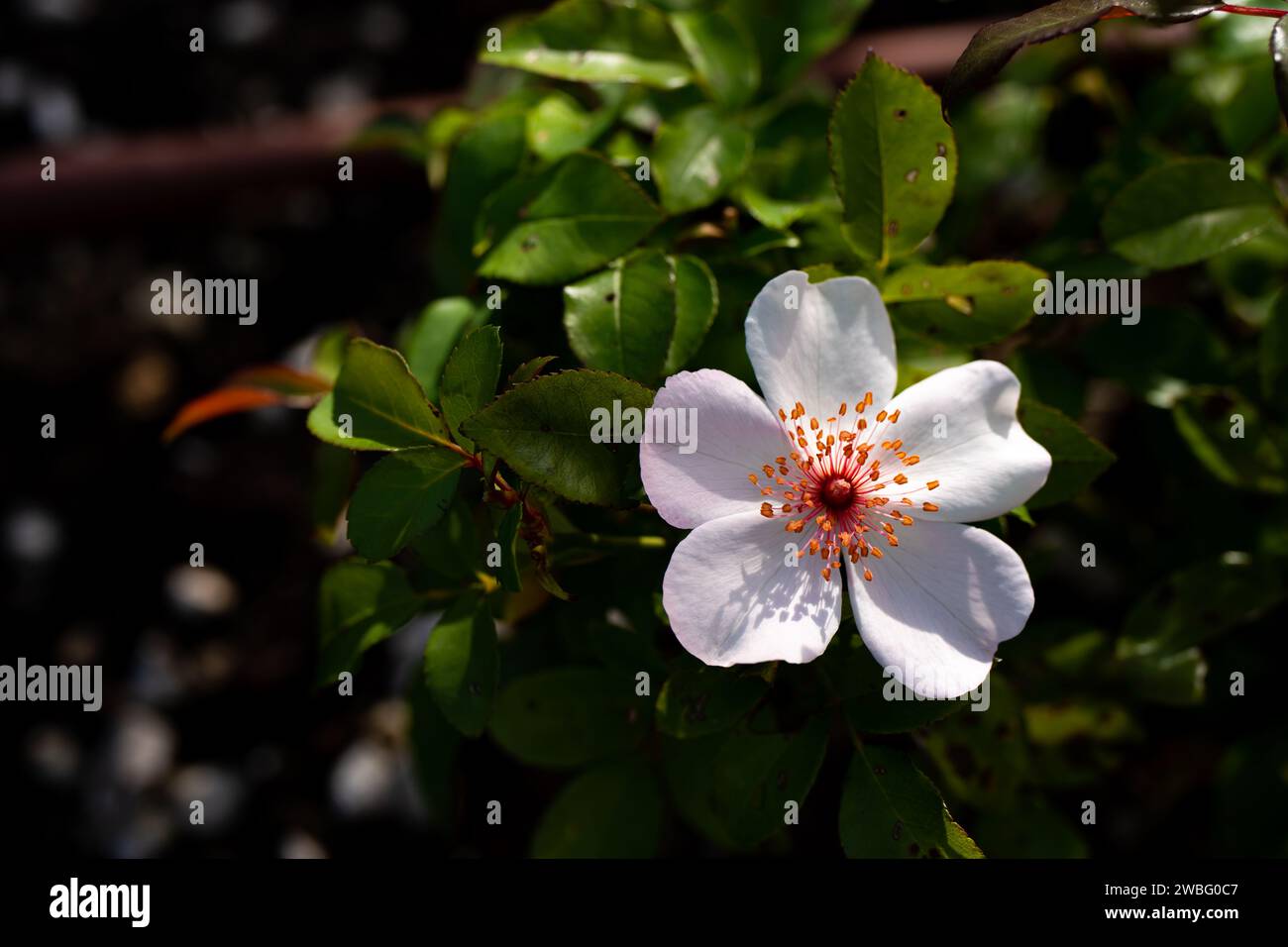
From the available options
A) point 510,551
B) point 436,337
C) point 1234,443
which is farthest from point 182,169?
point 1234,443

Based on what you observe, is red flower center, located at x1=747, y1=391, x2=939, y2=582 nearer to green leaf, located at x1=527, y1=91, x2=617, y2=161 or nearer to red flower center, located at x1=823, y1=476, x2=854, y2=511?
red flower center, located at x1=823, y1=476, x2=854, y2=511

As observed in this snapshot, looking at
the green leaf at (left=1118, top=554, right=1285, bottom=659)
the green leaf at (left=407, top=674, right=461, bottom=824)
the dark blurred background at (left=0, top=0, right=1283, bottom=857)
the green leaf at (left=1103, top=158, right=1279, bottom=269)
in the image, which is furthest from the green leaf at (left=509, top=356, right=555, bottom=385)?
the dark blurred background at (left=0, top=0, right=1283, bottom=857)

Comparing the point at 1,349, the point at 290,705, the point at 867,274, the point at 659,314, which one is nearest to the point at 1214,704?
the point at 867,274

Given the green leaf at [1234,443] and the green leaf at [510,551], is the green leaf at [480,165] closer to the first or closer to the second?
the green leaf at [510,551]

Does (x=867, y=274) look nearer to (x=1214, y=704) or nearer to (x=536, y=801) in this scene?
(x=1214, y=704)

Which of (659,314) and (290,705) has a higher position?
(659,314)

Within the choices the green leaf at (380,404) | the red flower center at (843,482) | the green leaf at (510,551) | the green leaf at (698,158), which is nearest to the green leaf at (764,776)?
the red flower center at (843,482)
